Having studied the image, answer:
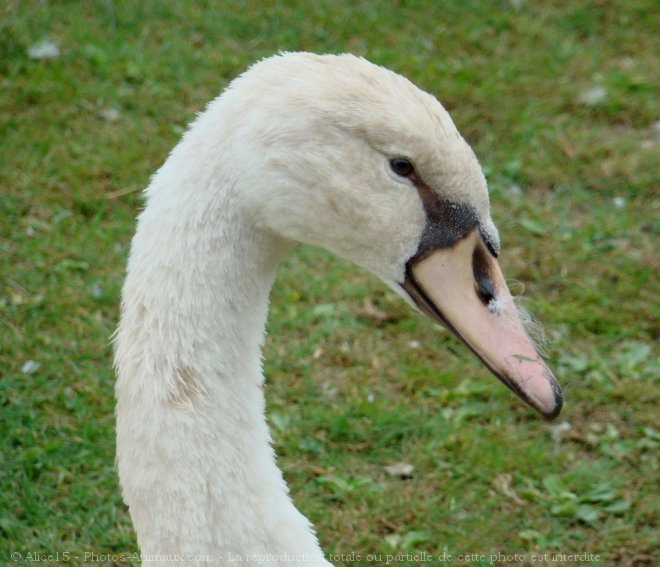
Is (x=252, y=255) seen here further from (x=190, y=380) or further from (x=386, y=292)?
(x=386, y=292)

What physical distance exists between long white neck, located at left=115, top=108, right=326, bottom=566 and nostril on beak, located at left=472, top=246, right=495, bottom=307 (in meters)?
0.47

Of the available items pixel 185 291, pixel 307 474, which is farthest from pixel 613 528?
pixel 185 291

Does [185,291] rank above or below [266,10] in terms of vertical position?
above

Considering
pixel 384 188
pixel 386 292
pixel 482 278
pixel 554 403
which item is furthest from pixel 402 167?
pixel 386 292

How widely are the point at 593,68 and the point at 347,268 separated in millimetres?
2414

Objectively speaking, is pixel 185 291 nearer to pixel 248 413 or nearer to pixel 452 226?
pixel 248 413

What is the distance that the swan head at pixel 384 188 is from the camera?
219cm

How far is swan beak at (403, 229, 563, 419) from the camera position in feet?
7.32

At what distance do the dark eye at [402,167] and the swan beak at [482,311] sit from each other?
192mm

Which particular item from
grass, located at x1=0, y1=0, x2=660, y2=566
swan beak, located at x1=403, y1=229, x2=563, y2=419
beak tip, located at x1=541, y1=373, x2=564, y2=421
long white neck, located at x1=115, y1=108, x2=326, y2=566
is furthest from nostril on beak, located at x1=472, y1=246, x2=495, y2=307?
grass, located at x1=0, y1=0, x2=660, y2=566

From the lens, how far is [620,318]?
4.60m

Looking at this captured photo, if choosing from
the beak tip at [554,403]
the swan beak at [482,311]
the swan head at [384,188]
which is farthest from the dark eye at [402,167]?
the beak tip at [554,403]

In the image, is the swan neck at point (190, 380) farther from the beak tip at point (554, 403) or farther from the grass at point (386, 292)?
the grass at point (386, 292)

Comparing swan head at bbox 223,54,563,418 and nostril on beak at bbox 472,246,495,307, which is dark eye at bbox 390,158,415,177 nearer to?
swan head at bbox 223,54,563,418
